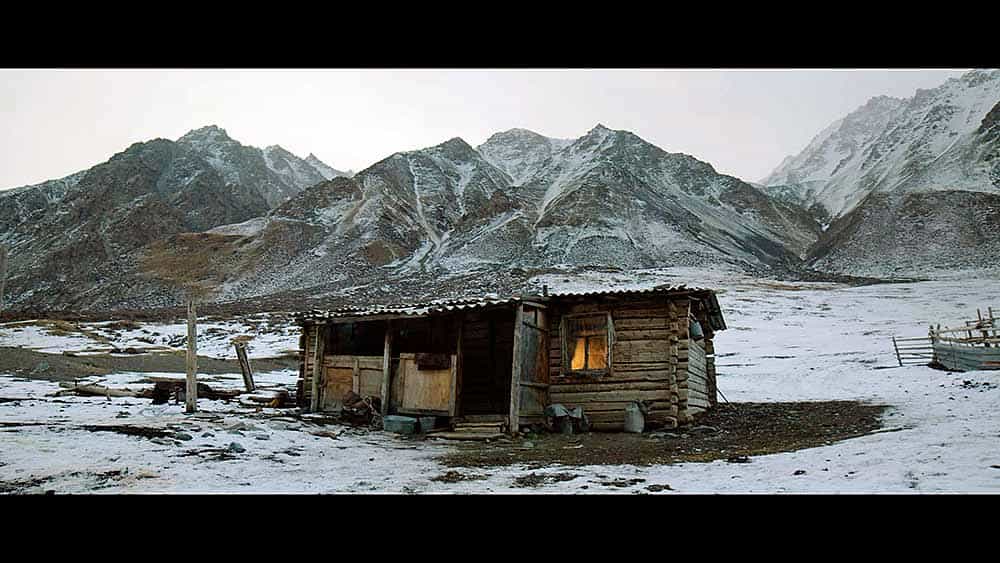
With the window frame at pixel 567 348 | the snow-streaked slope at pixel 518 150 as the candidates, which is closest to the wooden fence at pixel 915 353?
the window frame at pixel 567 348

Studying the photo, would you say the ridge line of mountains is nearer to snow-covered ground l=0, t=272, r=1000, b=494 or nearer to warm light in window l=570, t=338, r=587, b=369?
warm light in window l=570, t=338, r=587, b=369

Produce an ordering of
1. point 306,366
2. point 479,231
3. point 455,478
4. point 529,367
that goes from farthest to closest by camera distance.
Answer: point 479,231 → point 306,366 → point 529,367 → point 455,478

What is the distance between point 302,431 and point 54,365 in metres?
16.2

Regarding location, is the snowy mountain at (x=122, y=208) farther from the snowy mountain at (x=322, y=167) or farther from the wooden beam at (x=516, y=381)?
the wooden beam at (x=516, y=381)

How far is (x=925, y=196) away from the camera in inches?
3907

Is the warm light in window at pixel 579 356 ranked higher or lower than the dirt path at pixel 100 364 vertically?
higher

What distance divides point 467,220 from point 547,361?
91088 millimetres

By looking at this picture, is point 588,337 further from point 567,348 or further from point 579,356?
point 579,356

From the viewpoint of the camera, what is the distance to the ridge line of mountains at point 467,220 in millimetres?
84125

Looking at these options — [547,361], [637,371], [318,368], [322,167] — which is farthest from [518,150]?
[637,371]

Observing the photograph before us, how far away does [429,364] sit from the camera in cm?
1678

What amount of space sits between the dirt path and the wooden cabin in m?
10.8
